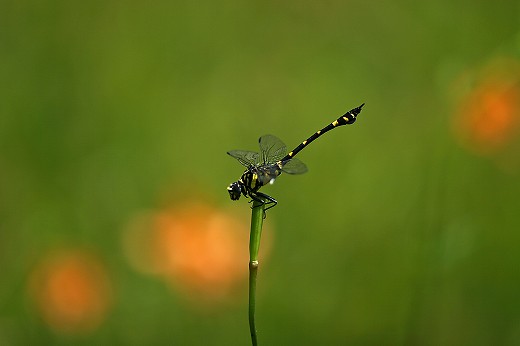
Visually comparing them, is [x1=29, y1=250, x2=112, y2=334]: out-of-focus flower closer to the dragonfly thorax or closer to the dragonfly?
the dragonfly

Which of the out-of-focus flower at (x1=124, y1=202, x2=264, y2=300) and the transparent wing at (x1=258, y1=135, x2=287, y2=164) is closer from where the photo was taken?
the transparent wing at (x1=258, y1=135, x2=287, y2=164)

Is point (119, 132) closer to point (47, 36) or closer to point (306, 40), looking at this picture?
point (47, 36)

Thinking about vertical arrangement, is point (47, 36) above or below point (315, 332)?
above

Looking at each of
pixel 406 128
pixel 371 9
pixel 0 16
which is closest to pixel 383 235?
pixel 406 128

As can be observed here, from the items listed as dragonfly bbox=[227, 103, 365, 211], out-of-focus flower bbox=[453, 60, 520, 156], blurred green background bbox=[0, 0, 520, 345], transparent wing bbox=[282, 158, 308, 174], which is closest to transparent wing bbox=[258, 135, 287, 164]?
dragonfly bbox=[227, 103, 365, 211]

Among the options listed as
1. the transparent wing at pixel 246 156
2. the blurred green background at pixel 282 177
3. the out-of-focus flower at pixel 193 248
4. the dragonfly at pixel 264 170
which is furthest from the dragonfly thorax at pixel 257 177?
the out-of-focus flower at pixel 193 248

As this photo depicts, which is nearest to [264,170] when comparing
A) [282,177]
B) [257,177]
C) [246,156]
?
[257,177]

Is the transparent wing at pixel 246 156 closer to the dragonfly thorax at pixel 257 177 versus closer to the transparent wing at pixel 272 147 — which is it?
the transparent wing at pixel 272 147
